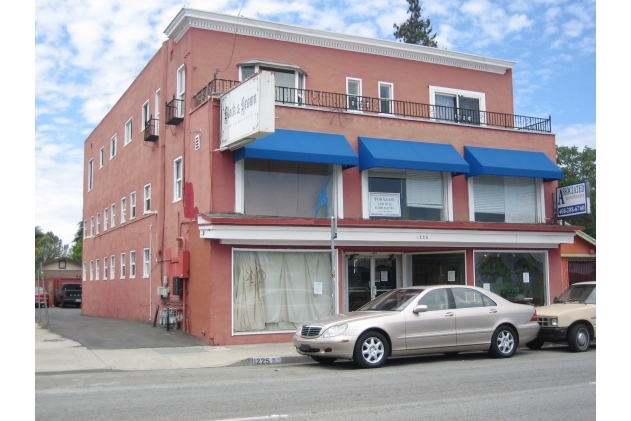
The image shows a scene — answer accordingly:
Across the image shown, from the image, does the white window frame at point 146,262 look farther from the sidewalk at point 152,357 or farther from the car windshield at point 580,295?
the car windshield at point 580,295

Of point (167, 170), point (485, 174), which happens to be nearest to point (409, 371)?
point (485, 174)

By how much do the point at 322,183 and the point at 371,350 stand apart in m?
7.15

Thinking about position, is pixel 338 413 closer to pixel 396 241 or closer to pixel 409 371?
pixel 409 371

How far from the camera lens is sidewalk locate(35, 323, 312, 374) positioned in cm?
1324

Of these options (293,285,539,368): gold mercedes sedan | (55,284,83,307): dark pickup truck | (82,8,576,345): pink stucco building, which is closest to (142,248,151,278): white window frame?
(82,8,576,345): pink stucco building

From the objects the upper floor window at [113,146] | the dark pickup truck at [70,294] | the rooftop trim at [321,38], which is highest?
the rooftop trim at [321,38]

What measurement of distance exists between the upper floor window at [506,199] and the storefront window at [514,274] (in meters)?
1.19

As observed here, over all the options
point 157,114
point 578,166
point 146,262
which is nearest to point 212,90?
point 157,114

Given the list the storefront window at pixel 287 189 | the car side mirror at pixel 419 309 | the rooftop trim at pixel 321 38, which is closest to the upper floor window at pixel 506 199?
the storefront window at pixel 287 189

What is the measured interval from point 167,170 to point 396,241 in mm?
8226

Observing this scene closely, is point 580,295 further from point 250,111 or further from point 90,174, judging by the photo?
point 90,174

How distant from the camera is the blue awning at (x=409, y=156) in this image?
18.4 meters

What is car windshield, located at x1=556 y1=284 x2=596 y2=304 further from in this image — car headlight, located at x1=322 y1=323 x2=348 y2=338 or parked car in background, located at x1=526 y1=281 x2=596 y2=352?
car headlight, located at x1=322 y1=323 x2=348 y2=338

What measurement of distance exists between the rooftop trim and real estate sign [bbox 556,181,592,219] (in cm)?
593
